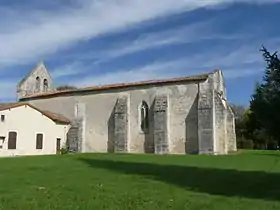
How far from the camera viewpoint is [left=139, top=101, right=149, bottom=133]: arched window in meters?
42.8

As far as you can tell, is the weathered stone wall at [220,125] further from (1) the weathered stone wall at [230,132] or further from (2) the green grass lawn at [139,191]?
(2) the green grass lawn at [139,191]

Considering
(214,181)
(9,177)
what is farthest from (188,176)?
(9,177)

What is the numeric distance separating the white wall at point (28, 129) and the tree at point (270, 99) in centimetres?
3101

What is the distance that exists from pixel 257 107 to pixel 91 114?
108 ft

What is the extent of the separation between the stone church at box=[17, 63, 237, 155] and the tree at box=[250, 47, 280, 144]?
25.1 m

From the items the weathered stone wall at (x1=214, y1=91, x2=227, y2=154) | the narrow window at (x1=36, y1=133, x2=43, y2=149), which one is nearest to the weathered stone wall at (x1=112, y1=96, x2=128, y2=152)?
the narrow window at (x1=36, y1=133, x2=43, y2=149)

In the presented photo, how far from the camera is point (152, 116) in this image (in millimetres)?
42219

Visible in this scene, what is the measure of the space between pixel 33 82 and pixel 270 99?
47657 mm

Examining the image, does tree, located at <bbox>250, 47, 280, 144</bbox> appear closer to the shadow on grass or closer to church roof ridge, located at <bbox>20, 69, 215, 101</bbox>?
the shadow on grass

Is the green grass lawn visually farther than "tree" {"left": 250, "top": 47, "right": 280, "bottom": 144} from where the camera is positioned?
No

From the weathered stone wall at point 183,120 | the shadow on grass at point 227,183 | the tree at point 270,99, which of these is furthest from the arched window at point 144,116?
the tree at point 270,99

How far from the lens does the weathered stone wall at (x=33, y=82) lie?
56094mm

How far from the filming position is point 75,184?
1535 cm

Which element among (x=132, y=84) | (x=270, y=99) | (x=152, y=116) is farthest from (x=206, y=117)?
(x=270, y=99)
